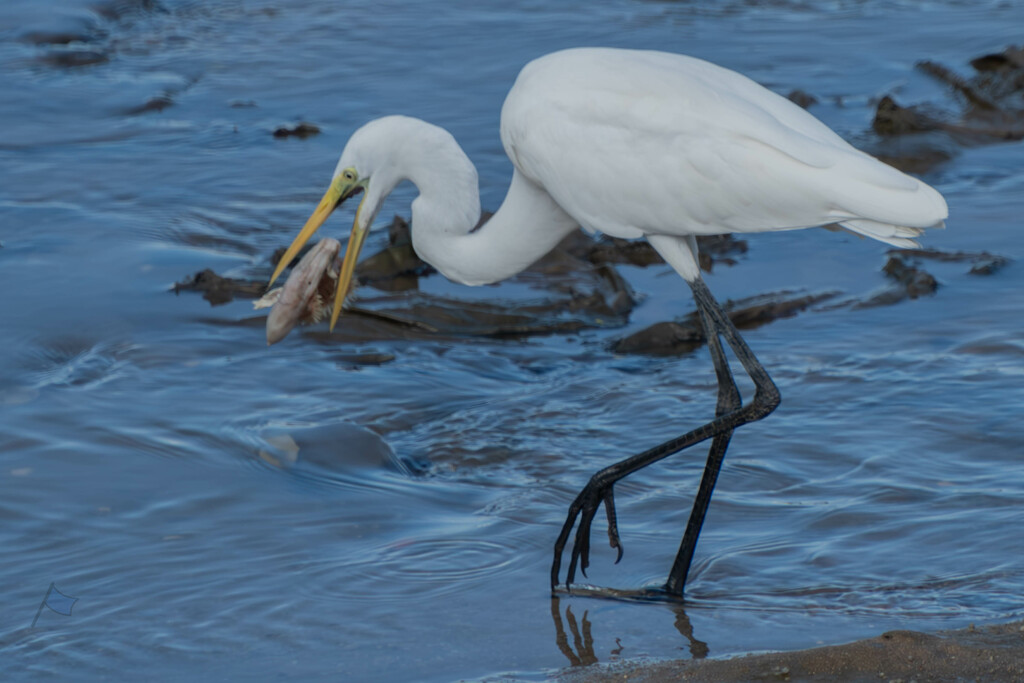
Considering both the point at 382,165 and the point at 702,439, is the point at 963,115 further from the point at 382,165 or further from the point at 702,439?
the point at 382,165

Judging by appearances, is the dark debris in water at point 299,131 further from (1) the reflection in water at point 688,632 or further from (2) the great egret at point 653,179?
(1) the reflection in water at point 688,632

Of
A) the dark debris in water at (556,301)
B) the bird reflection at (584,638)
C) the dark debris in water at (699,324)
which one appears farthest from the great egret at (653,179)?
the dark debris in water at (556,301)

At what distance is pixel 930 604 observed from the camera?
3.81m

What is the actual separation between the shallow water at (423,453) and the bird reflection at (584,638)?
16 mm

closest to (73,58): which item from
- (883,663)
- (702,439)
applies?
(702,439)

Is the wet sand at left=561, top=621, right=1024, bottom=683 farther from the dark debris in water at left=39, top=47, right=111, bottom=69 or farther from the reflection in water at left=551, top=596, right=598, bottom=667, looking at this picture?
the dark debris in water at left=39, top=47, right=111, bottom=69

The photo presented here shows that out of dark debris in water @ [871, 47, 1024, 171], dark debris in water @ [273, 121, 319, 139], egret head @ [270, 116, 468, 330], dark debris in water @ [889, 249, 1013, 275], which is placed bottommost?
dark debris in water @ [889, 249, 1013, 275]

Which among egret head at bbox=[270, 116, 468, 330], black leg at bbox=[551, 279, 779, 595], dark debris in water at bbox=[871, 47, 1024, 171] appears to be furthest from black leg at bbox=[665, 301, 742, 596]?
dark debris in water at bbox=[871, 47, 1024, 171]

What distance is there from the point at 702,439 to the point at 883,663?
124cm

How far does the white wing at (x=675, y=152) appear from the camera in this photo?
402 cm

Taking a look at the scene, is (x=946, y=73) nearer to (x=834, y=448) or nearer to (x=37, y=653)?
(x=834, y=448)

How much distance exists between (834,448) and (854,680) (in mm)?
1920

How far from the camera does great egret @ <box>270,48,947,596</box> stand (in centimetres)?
402

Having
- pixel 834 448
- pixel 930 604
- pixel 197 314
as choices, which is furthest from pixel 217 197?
pixel 930 604
